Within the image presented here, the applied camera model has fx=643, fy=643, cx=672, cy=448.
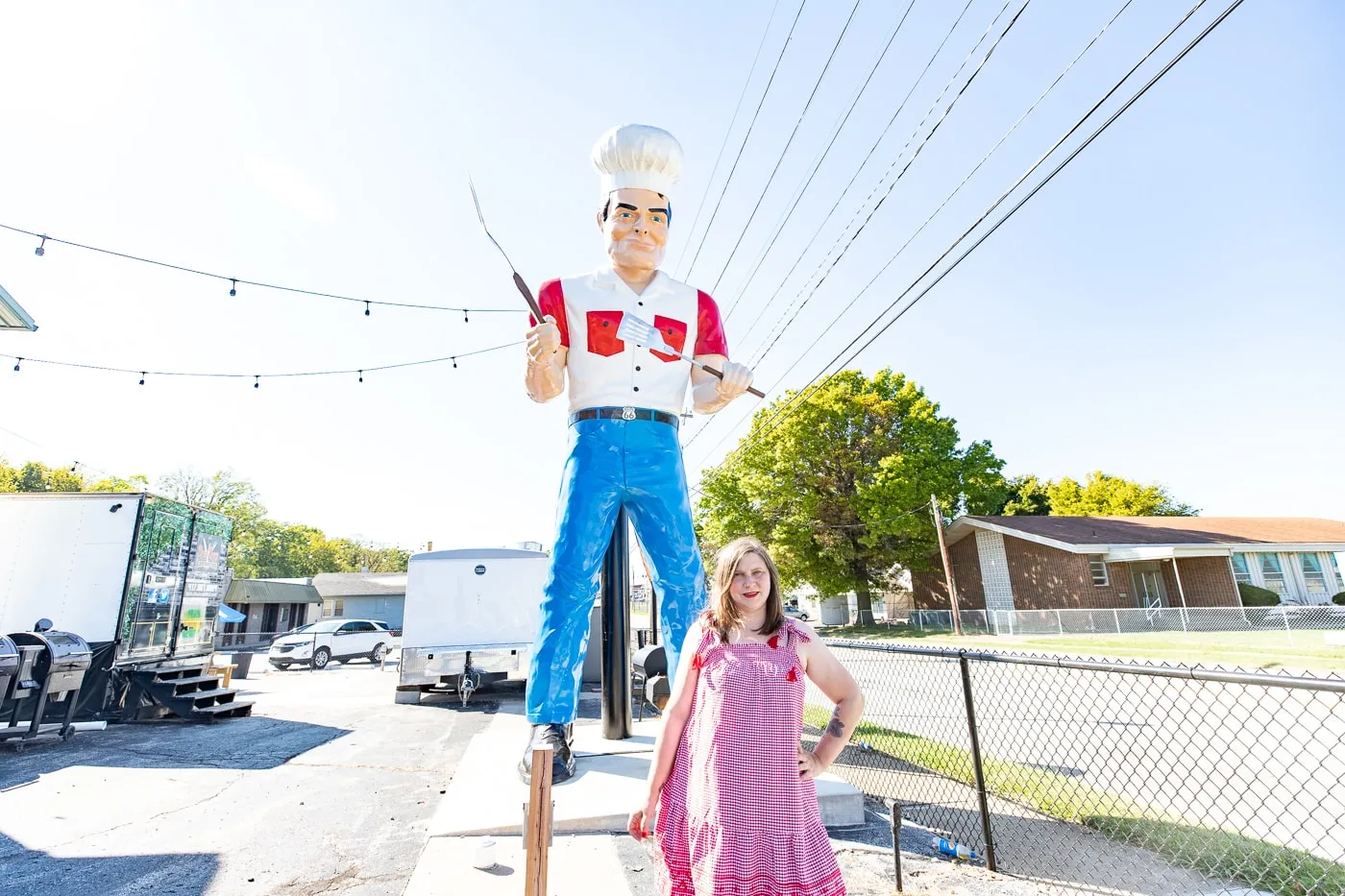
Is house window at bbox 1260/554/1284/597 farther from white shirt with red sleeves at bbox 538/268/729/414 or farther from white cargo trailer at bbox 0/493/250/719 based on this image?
white cargo trailer at bbox 0/493/250/719

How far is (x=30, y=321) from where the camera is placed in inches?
297

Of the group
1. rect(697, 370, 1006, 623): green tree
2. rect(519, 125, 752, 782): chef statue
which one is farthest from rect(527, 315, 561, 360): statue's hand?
rect(697, 370, 1006, 623): green tree

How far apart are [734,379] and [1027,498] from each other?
4629 cm

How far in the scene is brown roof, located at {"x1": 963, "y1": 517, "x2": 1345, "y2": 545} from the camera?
22.3 m

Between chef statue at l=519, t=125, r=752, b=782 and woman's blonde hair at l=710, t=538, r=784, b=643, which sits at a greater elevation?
chef statue at l=519, t=125, r=752, b=782

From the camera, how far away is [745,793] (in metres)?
1.75

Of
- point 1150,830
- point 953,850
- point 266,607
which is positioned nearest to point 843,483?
point 1150,830

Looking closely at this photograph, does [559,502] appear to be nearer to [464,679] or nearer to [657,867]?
[657,867]

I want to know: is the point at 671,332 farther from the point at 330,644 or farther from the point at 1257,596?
the point at 1257,596

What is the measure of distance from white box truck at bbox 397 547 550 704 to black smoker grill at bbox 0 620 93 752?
3707mm

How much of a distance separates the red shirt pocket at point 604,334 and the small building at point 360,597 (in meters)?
38.1

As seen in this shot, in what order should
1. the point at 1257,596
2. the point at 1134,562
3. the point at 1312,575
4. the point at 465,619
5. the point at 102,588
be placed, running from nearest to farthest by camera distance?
the point at 102,588 < the point at 465,619 < the point at 1257,596 < the point at 1134,562 < the point at 1312,575

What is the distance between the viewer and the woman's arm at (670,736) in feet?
6.21

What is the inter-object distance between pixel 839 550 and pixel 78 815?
76.2 ft
